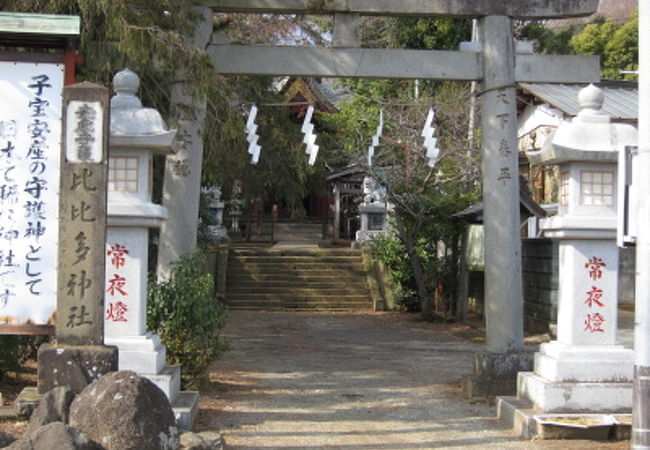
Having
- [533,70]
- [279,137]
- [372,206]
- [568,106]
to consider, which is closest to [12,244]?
[533,70]

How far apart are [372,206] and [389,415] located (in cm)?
1853

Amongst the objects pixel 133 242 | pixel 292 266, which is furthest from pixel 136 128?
pixel 292 266

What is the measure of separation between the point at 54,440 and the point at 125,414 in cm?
58

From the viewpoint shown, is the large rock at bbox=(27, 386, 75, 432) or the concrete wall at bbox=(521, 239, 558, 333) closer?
the large rock at bbox=(27, 386, 75, 432)

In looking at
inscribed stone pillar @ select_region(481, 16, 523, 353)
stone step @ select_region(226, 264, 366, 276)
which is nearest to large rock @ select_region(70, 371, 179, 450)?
inscribed stone pillar @ select_region(481, 16, 523, 353)

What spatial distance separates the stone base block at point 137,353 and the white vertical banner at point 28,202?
0.85 m

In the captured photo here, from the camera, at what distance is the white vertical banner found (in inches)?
260

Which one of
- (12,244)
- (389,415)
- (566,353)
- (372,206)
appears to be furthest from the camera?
(372,206)

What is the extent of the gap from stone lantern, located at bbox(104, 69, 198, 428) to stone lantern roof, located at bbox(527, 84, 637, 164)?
3.69m

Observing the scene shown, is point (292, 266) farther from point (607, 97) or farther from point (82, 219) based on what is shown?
point (82, 219)

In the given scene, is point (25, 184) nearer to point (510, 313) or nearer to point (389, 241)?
point (510, 313)

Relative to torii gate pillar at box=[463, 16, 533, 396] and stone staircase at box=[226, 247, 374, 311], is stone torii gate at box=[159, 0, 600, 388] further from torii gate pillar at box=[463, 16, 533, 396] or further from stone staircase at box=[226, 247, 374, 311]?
stone staircase at box=[226, 247, 374, 311]

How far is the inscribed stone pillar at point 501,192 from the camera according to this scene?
960 cm

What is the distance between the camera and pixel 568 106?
21.4 meters
